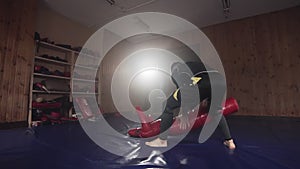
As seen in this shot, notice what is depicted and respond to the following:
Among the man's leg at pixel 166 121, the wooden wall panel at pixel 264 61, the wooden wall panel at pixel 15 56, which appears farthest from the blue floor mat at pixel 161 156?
the wooden wall panel at pixel 264 61

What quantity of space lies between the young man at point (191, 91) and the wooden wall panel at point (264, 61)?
83.4 inches

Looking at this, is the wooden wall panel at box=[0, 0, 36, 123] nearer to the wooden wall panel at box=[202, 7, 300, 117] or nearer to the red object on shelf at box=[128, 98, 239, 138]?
the red object on shelf at box=[128, 98, 239, 138]

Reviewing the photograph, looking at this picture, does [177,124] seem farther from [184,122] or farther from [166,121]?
[166,121]

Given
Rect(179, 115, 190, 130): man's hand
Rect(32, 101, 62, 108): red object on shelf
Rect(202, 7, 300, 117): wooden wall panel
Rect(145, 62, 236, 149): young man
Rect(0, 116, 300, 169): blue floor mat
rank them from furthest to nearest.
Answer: Rect(202, 7, 300, 117): wooden wall panel < Rect(32, 101, 62, 108): red object on shelf < Rect(179, 115, 190, 130): man's hand < Rect(145, 62, 236, 149): young man < Rect(0, 116, 300, 169): blue floor mat

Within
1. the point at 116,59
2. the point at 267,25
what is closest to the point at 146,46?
the point at 116,59

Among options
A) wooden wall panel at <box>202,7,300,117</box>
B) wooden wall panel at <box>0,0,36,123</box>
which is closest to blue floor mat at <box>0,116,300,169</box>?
wooden wall panel at <box>0,0,36,123</box>

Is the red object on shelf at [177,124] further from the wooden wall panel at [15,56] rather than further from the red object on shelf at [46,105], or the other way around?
the wooden wall panel at [15,56]

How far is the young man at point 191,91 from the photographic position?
115 cm

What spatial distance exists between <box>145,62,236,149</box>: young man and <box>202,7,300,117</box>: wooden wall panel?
2.12 meters

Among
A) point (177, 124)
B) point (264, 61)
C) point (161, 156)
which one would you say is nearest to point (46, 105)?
point (177, 124)

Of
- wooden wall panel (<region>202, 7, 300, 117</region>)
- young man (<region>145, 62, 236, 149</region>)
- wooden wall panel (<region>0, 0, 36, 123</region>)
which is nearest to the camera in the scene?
young man (<region>145, 62, 236, 149</region>)

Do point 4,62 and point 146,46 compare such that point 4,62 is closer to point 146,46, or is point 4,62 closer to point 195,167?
point 195,167

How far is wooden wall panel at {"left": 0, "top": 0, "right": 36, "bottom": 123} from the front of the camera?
1937 mm

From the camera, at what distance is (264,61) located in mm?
2830
